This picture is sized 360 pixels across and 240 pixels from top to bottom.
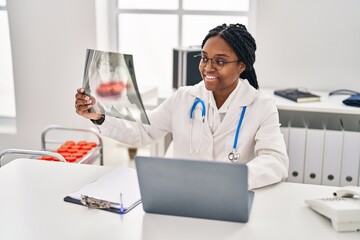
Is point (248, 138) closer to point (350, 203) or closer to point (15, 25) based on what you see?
point (350, 203)

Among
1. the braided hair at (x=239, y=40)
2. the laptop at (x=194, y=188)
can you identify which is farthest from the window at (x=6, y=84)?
the laptop at (x=194, y=188)

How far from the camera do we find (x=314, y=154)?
2486mm

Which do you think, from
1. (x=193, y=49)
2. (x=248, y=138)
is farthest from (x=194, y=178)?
(x=193, y=49)

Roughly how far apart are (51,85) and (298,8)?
1705 millimetres

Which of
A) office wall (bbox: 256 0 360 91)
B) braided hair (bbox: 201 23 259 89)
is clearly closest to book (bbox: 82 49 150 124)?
braided hair (bbox: 201 23 259 89)

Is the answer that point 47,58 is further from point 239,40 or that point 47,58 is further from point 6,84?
point 239,40

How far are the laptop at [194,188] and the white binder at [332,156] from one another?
1.38m

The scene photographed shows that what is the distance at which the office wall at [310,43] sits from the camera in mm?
2670

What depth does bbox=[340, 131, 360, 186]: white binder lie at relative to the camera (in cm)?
243

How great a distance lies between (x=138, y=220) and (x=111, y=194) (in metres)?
0.18

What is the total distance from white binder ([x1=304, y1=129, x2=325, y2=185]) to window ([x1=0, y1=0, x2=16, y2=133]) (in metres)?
2.12

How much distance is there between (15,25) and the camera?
3115 mm

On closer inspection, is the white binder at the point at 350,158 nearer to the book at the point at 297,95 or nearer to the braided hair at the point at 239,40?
the book at the point at 297,95

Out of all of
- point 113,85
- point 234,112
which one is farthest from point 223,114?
point 113,85
